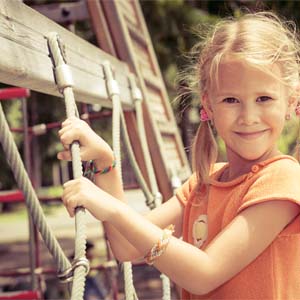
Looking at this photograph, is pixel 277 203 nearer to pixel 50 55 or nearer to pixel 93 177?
pixel 93 177

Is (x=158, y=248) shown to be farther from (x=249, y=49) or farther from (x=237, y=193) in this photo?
(x=249, y=49)

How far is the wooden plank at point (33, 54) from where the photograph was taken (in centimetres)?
149

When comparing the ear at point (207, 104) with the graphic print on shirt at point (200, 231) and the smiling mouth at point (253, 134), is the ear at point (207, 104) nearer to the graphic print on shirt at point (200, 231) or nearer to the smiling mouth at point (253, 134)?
the smiling mouth at point (253, 134)

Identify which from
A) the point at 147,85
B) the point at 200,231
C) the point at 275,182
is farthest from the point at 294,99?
the point at 147,85

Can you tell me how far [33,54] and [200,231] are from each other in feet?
2.06

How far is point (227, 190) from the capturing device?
5.03 ft

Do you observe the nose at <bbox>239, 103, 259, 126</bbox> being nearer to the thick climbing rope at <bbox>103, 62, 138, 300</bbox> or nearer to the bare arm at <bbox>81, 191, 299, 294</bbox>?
the bare arm at <bbox>81, 191, 299, 294</bbox>

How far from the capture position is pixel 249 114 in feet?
4.69

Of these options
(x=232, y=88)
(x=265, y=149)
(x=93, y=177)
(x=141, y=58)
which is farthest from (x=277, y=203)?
(x=141, y=58)

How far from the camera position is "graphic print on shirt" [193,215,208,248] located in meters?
1.54

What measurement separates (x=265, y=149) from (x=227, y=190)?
0.45 feet

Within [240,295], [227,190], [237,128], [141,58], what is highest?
[141,58]

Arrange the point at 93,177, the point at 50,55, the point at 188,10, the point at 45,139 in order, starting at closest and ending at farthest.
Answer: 1. the point at 93,177
2. the point at 50,55
3. the point at 188,10
4. the point at 45,139

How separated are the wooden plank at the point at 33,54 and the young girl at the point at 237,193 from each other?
230mm
